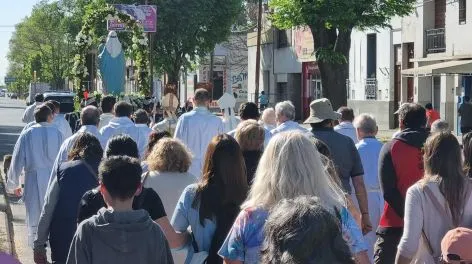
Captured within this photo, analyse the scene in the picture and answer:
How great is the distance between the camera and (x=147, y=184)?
22.2 feet

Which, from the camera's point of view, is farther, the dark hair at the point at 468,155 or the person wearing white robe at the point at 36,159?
the person wearing white robe at the point at 36,159

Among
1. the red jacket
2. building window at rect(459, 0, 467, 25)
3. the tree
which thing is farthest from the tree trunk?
the red jacket

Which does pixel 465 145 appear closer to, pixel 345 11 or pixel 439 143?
pixel 439 143

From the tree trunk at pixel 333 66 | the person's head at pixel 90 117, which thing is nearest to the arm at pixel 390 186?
the person's head at pixel 90 117

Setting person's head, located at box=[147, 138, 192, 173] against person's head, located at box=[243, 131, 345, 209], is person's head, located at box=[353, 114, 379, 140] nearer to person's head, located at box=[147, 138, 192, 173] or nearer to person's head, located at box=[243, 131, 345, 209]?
person's head, located at box=[147, 138, 192, 173]

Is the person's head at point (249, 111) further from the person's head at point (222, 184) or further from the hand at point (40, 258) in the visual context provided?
the person's head at point (222, 184)

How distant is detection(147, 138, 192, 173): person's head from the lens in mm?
6770

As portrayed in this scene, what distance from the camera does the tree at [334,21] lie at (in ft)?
91.0

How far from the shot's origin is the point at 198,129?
11.6 meters

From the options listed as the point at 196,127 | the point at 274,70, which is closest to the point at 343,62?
the point at 196,127

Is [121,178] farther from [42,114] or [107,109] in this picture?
[107,109]

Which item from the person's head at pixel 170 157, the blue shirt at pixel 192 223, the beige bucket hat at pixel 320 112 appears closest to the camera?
the blue shirt at pixel 192 223

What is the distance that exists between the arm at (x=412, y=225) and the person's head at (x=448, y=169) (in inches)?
5.4

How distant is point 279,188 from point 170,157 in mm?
2227
